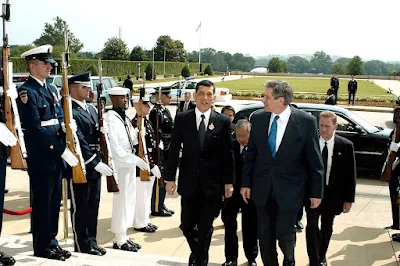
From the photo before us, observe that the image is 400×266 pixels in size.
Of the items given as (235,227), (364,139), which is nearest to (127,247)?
Result: (235,227)

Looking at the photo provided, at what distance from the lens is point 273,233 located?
4363 millimetres

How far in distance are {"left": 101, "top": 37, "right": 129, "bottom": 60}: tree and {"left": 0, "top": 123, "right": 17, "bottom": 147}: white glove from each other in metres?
66.0

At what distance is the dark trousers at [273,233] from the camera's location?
429cm

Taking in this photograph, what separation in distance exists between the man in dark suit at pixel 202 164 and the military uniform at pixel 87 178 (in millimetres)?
1000

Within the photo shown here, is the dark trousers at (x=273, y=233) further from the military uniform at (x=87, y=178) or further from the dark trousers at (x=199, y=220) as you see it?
the military uniform at (x=87, y=178)

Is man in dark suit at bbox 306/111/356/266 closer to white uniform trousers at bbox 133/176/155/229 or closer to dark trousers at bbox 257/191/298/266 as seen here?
dark trousers at bbox 257/191/298/266

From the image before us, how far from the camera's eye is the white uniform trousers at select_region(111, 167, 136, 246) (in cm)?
565

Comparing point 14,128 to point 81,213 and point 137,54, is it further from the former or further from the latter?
point 137,54

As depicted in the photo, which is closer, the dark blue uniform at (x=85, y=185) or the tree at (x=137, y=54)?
the dark blue uniform at (x=85, y=185)

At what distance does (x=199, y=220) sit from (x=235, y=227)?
64 cm

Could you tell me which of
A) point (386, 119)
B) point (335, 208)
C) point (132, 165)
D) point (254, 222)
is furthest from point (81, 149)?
point (386, 119)

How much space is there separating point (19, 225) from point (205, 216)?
322 cm

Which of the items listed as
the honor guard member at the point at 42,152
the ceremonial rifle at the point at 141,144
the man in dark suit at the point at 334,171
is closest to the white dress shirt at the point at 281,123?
the man in dark suit at the point at 334,171

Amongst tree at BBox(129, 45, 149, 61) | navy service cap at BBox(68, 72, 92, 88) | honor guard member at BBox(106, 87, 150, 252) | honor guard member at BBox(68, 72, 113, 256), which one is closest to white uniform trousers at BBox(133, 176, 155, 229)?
honor guard member at BBox(106, 87, 150, 252)
